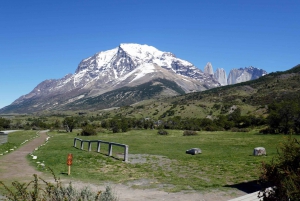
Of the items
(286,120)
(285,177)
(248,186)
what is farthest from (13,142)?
(286,120)

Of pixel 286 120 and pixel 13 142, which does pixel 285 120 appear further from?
pixel 13 142

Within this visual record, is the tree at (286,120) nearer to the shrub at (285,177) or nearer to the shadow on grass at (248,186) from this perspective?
the shadow on grass at (248,186)

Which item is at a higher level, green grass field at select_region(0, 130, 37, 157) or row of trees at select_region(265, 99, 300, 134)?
row of trees at select_region(265, 99, 300, 134)

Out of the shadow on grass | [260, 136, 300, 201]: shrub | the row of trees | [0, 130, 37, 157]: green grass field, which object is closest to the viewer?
[260, 136, 300, 201]: shrub

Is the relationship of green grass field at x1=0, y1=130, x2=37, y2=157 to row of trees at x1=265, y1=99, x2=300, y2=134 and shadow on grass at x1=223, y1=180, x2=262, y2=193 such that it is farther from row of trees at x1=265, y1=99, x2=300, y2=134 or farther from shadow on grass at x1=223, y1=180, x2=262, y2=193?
row of trees at x1=265, y1=99, x2=300, y2=134

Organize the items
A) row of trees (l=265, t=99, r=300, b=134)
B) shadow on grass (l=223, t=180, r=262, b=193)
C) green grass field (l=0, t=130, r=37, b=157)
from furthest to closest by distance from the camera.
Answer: row of trees (l=265, t=99, r=300, b=134)
green grass field (l=0, t=130, r=37, b=157)
shadow on grass (l=223, t=180, r=262, b=193)

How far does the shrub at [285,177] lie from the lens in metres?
5.48

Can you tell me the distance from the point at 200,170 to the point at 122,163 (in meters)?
5.22

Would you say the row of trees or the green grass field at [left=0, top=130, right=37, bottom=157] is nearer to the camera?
the green grass field at [left=0, top=130, right=37, bottom=157]

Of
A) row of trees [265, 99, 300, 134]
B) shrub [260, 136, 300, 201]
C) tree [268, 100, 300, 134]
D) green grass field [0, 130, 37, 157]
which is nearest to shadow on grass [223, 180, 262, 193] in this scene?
shrub [260, 136, 300, 201]

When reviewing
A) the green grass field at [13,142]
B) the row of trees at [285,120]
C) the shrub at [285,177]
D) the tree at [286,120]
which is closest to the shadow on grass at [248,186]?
the shrub at [285,177]

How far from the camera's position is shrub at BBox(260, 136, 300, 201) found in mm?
5484

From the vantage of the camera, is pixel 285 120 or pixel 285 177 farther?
pixel 285 120

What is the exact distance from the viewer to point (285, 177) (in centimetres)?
571
